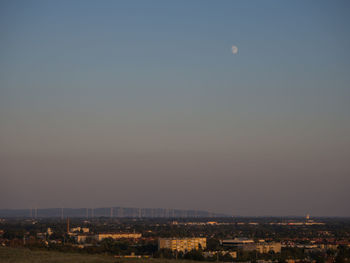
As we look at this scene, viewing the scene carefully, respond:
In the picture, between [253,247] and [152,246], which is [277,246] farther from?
[152,246]

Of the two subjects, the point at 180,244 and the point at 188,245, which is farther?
the point at 188,245

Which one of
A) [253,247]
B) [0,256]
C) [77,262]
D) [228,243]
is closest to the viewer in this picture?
[77,262]

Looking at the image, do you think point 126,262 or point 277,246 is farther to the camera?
point 277,246

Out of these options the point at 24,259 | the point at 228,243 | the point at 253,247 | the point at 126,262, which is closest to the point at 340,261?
the point at 126,262

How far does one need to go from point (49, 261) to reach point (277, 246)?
5526 centimetres

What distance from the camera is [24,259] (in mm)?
25016

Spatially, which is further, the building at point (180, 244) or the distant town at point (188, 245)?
the building at point (180, 244)

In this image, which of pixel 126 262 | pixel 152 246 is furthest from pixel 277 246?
pixel 126 262

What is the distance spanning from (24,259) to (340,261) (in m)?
15.5

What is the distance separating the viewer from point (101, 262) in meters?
24.3

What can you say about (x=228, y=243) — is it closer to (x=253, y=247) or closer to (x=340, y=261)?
(x=253, y=247)

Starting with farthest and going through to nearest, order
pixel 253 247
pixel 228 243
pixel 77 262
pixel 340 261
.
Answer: pixel 228 243
pixel 253 247
pixel 340 261
pixel 77 262

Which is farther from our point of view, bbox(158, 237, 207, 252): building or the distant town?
bbox(158, 237, 207, 252): building

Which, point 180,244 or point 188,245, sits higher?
point 180,244
